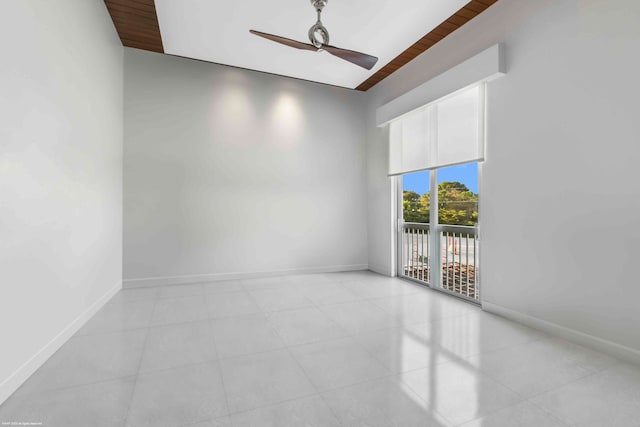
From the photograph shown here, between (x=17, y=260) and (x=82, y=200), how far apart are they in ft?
3.41

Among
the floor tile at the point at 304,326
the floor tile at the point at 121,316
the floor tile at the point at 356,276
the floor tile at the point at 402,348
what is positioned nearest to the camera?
the floor tile at the point at 402,348

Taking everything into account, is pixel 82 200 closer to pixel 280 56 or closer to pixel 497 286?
pixel 280 56

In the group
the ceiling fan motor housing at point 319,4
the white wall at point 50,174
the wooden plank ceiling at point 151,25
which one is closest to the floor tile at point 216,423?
the white wall at point 50,174

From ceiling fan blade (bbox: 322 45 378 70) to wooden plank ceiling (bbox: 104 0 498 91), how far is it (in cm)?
101

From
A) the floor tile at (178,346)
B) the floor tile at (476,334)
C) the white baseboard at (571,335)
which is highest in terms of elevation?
the white baseboard at (571,335)

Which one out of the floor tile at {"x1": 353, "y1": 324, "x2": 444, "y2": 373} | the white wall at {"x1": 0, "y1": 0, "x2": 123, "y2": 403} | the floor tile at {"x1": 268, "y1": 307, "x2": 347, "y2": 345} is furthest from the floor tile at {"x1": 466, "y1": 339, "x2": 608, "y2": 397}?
the white wall at {"x1": 0, "y1": 0, "x2": 123, "y2": 403}

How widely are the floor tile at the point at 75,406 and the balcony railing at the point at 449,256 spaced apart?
3.44 metres

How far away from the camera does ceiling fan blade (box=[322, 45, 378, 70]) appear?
2857 mm

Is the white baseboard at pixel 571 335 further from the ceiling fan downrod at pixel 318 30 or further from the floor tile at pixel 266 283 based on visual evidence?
the ceiling fan downrod at pixel 318 30

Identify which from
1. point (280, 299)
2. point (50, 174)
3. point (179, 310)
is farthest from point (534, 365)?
point (50, 174)

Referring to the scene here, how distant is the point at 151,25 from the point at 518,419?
15.8 feet

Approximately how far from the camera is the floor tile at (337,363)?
1.86 meters

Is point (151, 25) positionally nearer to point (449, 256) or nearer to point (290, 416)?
point (290, 416)

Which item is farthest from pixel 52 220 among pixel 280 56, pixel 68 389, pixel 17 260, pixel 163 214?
pixel 280 56
